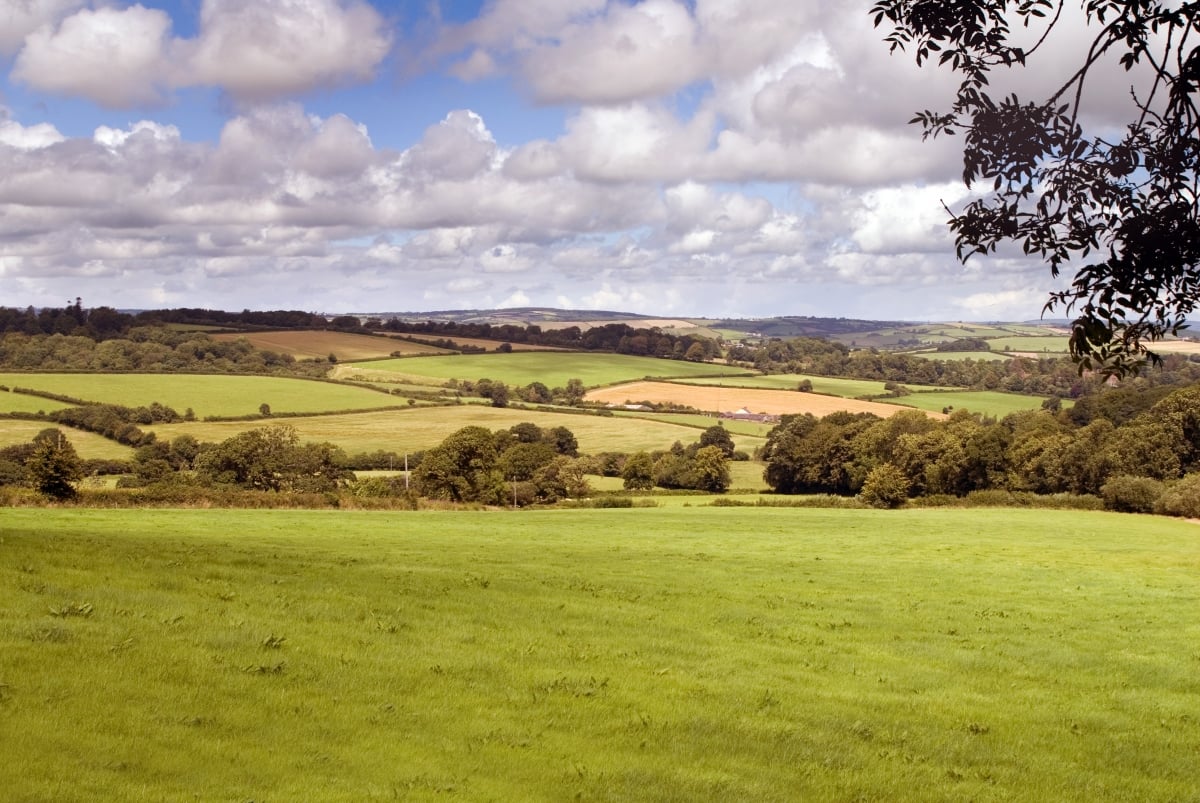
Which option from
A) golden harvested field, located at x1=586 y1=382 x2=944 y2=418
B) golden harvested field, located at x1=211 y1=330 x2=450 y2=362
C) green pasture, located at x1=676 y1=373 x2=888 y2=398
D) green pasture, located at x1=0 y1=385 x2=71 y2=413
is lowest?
green pasture, located at x1=0 y1=385 x2=71 y2=413

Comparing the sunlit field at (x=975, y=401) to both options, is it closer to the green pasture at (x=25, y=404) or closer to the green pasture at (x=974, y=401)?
the green pasture at (x=974, y=401)

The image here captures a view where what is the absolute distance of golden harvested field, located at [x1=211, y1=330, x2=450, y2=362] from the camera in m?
182

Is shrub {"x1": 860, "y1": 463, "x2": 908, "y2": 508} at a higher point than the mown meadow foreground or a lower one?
lower

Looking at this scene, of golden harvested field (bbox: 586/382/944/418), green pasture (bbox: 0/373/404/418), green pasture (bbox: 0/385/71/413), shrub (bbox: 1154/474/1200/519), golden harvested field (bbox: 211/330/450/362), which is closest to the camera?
shrub (bbox: 1154/474/1200/519)

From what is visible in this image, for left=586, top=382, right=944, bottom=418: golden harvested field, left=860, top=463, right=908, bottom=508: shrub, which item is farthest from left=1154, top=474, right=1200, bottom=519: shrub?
left=586, top=382, right=944, bottom=418: golden harvested field

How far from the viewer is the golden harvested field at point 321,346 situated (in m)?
182

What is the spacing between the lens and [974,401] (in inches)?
6531

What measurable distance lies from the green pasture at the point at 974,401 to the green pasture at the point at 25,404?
120716 mm

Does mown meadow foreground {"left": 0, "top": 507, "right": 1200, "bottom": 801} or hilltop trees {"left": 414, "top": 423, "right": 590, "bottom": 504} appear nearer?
mown meadow foreground {"left": 0, "top": 507, "right": 1200, "bottom": 801}

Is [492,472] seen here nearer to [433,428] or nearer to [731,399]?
[433,428]

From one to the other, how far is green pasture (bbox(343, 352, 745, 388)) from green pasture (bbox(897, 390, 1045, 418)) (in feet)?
134

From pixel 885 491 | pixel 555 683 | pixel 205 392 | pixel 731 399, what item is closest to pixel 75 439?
Answer: pixel 205 392

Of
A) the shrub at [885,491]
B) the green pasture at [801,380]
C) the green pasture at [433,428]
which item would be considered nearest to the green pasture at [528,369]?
the green pasture at [801,380]

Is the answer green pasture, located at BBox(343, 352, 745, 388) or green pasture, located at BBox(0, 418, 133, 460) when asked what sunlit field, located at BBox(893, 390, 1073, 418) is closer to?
green pasture, located at BBox(343, 352, 745, 388)
